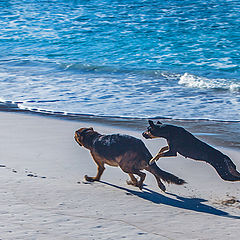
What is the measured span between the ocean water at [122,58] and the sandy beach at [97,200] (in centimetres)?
302

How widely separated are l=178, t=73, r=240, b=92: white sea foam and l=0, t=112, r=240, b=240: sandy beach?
5.33 meters

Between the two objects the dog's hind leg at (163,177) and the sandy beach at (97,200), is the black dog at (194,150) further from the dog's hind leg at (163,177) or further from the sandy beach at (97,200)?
the sandy beach at (97,200)

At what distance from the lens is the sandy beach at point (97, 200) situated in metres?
4.01

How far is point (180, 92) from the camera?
453 inches

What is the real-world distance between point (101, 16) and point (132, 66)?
789 cm

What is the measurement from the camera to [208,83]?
493 inches

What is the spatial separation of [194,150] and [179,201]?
0.58 metres

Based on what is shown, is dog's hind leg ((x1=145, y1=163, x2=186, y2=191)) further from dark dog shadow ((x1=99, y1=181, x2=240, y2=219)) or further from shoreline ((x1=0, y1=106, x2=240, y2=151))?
shoreline ((x1=0, y1=106, x2=240, y2=151))

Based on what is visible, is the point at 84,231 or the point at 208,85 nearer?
the point at 84,231

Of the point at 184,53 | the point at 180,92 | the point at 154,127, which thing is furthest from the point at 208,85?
the point at 154,127

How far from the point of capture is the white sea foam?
12133 millimetres

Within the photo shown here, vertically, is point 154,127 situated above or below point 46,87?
above

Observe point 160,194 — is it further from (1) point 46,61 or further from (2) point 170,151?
(1) point 46,61

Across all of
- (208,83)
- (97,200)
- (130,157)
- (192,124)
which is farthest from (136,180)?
(208,83)
